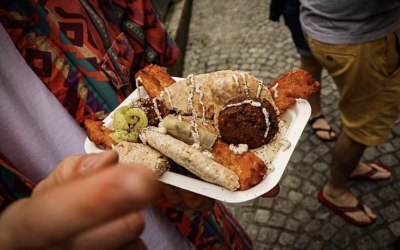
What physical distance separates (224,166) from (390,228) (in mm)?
1927

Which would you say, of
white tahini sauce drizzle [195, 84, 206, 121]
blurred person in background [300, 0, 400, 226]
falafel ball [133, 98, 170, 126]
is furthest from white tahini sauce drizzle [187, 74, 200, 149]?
blurred person in background [300, 0, 400, 226]

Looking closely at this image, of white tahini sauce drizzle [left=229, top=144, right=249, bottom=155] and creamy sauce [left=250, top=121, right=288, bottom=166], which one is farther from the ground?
white tahini sauce drizzle [left=229, top=144, right=249, bottom=155]

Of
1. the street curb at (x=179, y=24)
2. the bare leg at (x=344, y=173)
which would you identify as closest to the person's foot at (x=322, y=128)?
the bare leg at (x=344, y=173)

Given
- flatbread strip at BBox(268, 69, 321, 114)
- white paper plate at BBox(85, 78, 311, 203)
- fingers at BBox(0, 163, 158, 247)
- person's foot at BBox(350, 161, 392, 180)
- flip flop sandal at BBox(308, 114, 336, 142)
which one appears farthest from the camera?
flip flop sandal at BBox(308, 114, 336, 142)

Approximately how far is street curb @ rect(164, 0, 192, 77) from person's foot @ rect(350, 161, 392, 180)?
91.8 inches

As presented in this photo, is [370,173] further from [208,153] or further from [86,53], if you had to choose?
[86,53]

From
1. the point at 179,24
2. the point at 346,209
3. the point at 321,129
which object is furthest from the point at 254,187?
the point at 179,24

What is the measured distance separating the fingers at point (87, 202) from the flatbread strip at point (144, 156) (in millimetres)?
848

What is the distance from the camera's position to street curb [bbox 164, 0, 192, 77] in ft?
15.9

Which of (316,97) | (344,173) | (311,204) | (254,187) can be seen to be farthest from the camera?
(316,97)

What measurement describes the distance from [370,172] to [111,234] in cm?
295

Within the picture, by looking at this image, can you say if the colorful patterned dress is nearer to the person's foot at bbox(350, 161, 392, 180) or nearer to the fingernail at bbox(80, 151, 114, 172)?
the fingernail at bbox(80, 151, 114, 172)

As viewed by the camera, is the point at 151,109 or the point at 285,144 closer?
the point at 285,144

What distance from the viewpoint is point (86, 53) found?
150 centimetres
